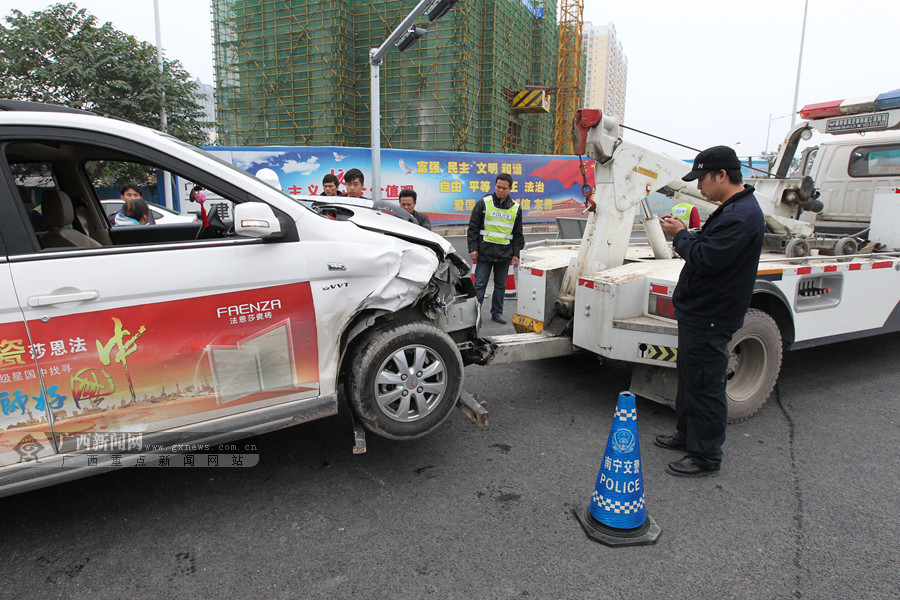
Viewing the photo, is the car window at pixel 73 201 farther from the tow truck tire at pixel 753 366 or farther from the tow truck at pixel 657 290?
the tow truck tire at pixel 753 366

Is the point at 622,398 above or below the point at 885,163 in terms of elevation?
below

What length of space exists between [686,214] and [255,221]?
5.60 meters

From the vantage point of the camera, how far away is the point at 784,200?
17.5 ft

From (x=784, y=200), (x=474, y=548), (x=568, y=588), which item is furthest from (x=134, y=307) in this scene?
(x=784, y=200)

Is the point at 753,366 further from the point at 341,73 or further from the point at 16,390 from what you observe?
the point at 341,73

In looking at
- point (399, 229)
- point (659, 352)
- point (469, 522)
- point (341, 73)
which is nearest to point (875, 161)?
point (659, 352)

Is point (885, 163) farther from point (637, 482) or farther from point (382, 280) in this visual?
point (382, 280)

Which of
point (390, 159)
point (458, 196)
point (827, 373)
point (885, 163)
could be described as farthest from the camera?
point (458, 196)

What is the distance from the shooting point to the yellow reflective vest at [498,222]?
21.7 ft

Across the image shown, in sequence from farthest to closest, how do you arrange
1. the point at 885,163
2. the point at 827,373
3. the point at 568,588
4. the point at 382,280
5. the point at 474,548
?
1. the point at 885,163
2. the point at 827,373
3. the point at 382,280
4. the point at 474,548
5. the point at 568,588

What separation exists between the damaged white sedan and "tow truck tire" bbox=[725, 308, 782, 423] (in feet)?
7.45

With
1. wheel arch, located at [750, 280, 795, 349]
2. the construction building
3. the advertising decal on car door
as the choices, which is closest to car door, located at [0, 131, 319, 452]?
the advertising decal on car door

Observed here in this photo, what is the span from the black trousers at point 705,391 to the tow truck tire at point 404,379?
142 cm

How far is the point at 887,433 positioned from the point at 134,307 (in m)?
4.87
